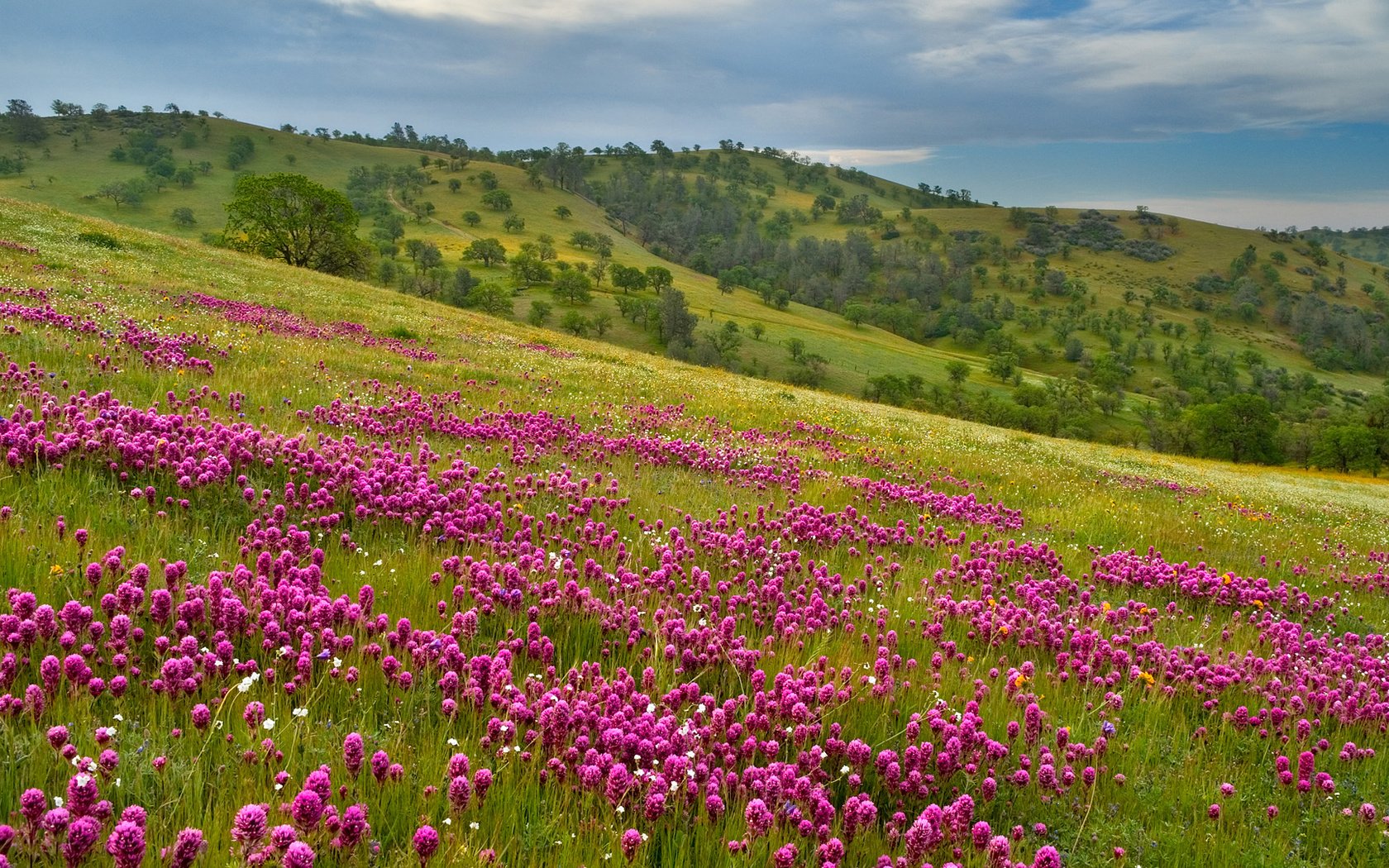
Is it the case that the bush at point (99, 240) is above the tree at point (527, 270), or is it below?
below

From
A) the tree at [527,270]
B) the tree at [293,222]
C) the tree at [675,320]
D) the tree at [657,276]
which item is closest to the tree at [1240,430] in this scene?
the tree at [675,320]

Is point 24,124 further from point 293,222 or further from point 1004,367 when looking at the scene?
point 1004,367

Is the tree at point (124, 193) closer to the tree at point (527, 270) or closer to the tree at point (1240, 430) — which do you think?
the tree at point (527, 270)

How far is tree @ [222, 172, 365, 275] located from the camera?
6353 cm

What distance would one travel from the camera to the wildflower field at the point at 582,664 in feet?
9.17

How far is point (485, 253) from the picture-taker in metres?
163

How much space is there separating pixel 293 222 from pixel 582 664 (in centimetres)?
7191

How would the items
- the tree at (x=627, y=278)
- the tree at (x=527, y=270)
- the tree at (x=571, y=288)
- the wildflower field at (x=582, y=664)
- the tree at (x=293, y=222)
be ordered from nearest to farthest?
the wildflower field at (x=582, y=664) → the tree at (x=293, y=222) → the tree at (x=571, y=288) → the tree at (x=527, y=270) → the tree at (x=627, y=278)

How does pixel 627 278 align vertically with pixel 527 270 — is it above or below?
above

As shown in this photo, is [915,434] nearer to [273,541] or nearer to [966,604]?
[966,604]

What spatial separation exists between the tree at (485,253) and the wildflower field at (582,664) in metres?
161

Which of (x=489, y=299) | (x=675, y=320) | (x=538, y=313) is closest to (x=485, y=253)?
(x=538, y=313)

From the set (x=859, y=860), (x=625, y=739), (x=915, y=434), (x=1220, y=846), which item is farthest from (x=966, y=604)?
(x=915, y=434)

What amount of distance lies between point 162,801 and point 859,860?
8.72ft
